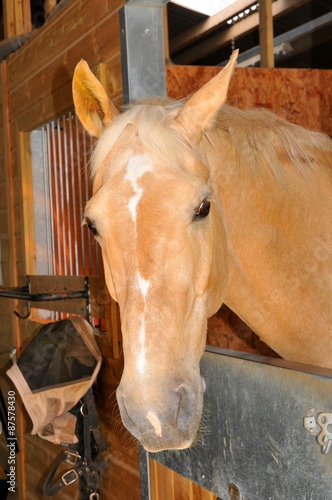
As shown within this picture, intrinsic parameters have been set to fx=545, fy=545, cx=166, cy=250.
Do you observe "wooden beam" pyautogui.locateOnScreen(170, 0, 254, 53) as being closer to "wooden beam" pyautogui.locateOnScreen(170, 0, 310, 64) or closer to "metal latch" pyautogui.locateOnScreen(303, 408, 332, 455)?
"wooden beam" pyautogui.locateOnScreen(170, 0, 310, 64)

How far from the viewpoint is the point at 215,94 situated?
Result: 4.70ft

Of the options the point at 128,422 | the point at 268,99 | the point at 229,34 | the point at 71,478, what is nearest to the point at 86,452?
the point at 71,478

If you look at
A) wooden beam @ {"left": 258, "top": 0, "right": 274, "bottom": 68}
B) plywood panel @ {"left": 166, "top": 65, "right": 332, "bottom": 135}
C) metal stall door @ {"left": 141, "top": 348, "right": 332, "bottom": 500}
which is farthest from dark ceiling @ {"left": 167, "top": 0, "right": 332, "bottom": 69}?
metal stall door @ {"left": 141, "top": 348, "right": 332, "bottom": 500}

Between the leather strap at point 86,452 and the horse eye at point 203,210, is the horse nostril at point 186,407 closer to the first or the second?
the horse eye at point 203,210

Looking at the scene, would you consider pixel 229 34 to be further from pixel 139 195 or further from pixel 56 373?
pixel 139 195

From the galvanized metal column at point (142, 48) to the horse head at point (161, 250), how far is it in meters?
0.32

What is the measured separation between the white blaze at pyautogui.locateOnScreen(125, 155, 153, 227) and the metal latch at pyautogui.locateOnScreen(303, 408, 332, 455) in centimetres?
56

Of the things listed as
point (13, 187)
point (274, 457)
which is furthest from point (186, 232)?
point (13, 187)

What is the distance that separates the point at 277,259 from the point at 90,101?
2.44ft

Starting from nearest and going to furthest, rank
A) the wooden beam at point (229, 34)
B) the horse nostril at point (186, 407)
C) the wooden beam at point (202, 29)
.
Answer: the horse nostril at point (186, 407) → the wooden beam at point (229, 34) → the wooden beam at point (202, 29)

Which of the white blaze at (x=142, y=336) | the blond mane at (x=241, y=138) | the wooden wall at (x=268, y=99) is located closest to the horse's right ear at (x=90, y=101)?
the blond mane at (x=241, y=138)

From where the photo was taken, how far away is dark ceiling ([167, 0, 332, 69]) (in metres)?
6.38

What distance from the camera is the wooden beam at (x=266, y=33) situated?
329 cm

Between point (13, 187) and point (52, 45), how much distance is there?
3.57ft
